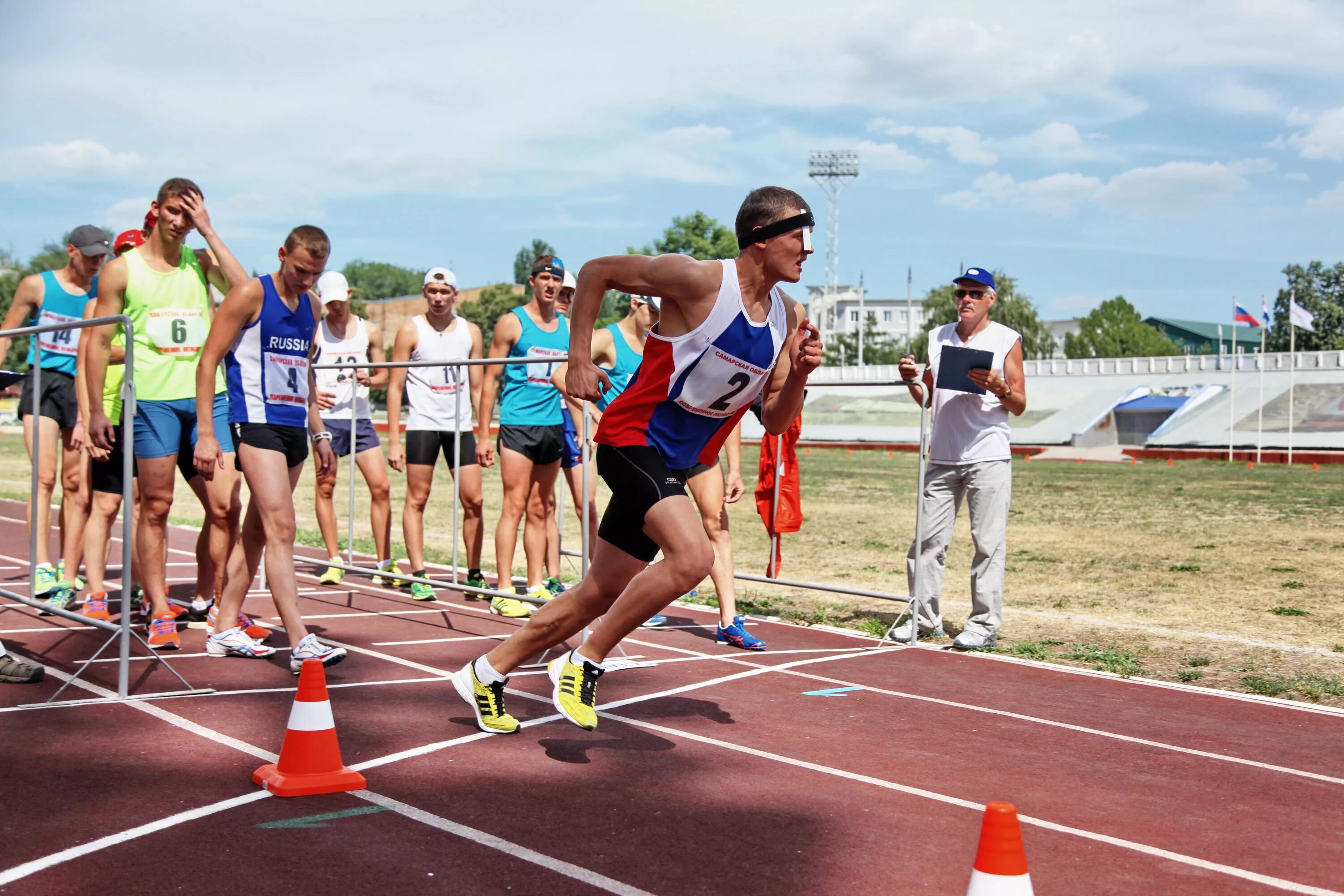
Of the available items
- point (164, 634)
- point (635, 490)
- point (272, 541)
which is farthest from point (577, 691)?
point (164, 634)

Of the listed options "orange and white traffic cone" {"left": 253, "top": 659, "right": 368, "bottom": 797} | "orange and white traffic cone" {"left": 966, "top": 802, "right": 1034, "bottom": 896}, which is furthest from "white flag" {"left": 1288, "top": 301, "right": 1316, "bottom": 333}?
"orange and white traffic cone" {"left": 966, "top": 802, "right": 1034, "bottom": 896}

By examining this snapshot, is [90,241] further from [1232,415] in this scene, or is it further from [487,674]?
[1232,415]

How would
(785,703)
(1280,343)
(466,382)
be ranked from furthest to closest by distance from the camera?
(1280,343)
(466,382)
(785,703)

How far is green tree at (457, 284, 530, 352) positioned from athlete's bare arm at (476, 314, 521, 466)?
8887cm

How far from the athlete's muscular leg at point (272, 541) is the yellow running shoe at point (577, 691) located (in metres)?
1.82

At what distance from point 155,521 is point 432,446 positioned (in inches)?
108

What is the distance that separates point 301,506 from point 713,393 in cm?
1380

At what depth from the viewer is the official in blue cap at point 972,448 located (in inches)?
293

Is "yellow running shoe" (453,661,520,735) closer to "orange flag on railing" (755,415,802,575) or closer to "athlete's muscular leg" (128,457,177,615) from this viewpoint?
"athlete's muscular leg" (128,457,177,615)

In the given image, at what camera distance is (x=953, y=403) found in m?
7.79

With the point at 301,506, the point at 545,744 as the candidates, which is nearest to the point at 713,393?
the point at 545,744

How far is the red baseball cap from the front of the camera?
7.57 meters

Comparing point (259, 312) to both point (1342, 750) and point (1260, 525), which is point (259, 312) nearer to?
point (1342, 750)

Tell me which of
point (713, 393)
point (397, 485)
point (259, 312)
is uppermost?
point (259, 312)
